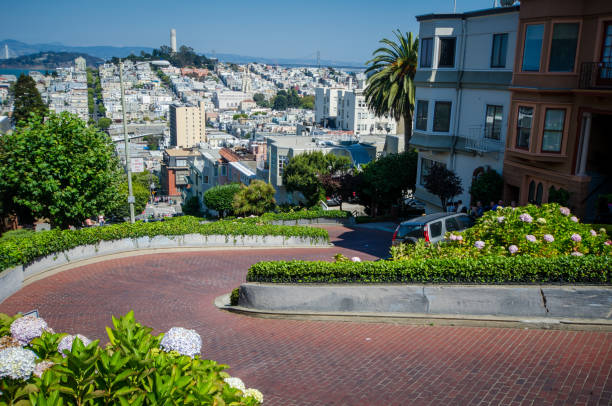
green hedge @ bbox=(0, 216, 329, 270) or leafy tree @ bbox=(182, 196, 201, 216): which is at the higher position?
green hedge @ bbox=(0, 216, 329, 270)

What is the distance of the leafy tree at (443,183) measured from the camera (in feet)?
81.1

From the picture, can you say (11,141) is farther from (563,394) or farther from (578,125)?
(578,125)

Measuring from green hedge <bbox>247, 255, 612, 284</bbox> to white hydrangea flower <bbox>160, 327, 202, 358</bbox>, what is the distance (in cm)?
594

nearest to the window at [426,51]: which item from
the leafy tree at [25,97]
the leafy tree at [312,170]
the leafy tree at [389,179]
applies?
the leafy tree at [389,179]

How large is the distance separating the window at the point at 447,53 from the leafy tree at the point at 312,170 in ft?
37.7

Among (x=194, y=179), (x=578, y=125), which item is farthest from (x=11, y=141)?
(x=194, y=179)

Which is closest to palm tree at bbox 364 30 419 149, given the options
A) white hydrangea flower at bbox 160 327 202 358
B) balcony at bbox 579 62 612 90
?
balcony at bbox 579 62 612 90

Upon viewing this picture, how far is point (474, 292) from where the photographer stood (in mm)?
9680

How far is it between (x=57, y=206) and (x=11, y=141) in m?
2.79

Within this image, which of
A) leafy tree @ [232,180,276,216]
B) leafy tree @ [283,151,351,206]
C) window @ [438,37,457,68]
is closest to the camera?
window @ [438,37,457,68]

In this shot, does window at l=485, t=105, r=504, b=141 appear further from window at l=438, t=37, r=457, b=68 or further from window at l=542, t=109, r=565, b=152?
window at l=542, t=109, r=565, b=152

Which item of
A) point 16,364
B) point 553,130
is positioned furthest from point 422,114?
point 16,364

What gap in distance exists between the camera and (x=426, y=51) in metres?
26.7

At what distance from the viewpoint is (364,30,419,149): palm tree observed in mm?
33031
